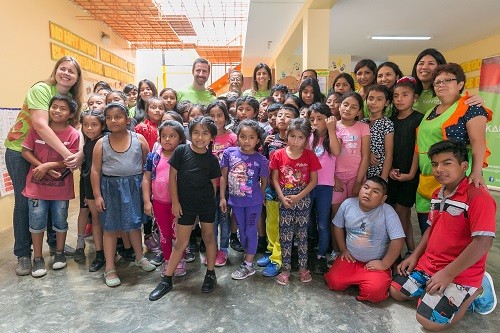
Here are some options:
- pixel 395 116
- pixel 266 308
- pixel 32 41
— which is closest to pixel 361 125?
pixel 395 116

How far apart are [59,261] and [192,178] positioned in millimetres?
1320

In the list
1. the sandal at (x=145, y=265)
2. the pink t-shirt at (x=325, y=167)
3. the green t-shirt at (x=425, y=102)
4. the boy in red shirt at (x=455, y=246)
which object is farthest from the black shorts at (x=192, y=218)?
the green t-shirt at (x=425, y=102)

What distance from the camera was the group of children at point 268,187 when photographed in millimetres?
2162

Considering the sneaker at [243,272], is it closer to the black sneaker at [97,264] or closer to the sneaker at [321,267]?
Answer: the sneaker at [321,267]

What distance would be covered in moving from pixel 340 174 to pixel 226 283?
1133 mm

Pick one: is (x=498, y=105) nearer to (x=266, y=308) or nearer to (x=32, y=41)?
(x=266, y=308)

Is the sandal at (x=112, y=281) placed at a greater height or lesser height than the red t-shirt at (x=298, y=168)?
lesser

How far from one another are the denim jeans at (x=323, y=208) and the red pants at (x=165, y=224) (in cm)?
103

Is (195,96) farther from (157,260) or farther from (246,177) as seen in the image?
(157,260)

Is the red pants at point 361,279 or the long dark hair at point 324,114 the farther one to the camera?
the long dark hair at point 324,114

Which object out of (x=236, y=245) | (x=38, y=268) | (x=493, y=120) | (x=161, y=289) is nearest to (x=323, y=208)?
(x=236, y=245)

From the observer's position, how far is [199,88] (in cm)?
336

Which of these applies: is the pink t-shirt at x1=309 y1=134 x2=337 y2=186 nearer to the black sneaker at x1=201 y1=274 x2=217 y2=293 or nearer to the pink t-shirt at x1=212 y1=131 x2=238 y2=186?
the pink t-shirt at x1=212 y1=131 x2=238 y2=186

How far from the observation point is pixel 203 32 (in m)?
7.37
